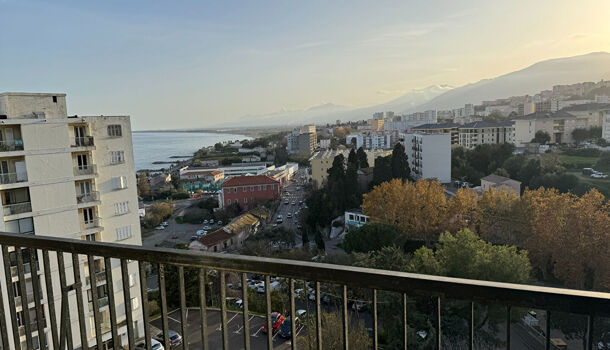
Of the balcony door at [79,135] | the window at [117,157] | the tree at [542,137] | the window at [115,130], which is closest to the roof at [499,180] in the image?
the tree at [542,137]

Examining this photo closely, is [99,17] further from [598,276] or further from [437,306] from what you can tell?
[598,276]

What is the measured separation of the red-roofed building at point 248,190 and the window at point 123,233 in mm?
15679

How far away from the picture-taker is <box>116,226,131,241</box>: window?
11.3m

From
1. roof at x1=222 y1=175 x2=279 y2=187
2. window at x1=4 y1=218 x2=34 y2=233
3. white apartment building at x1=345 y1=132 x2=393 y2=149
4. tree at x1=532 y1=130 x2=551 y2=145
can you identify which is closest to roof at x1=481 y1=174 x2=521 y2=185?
tree at x1=532 y1=130 x2=551 y2=145

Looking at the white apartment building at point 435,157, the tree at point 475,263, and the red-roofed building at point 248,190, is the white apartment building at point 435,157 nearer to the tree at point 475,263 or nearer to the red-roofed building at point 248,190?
the red-roofed building at point 248,190

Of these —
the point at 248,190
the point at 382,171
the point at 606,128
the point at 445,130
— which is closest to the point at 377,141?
the point at 445,130

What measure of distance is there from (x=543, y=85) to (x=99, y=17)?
240 ft

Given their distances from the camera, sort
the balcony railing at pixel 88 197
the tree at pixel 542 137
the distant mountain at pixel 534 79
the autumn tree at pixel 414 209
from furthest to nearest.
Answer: the distant mountain at pixel 534 79
the tree at pixel 542 137
the autumn tree at pixel 414 209
the balcony railing at pixel 88 197

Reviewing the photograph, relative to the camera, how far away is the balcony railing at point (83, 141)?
10.3 m

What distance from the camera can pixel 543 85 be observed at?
2704 inches

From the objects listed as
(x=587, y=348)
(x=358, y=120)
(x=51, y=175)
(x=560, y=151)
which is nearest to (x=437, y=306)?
(x=587, y=348)

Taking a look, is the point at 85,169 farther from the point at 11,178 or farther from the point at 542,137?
the point at 542,137

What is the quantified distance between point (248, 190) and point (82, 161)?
57.9 feet

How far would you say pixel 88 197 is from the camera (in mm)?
10562
